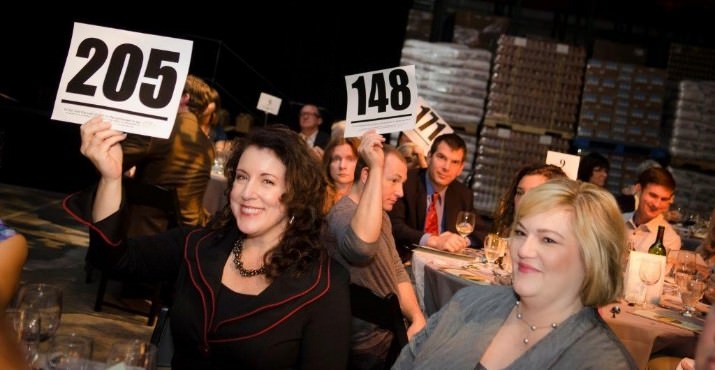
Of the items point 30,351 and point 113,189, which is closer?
point 30,351

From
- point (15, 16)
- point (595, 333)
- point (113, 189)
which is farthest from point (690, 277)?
point (15, 16)

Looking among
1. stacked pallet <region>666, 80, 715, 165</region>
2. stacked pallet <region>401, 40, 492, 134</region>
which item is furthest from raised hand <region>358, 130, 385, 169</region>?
stacked pallet <region>666, 80, 715, 165</region>

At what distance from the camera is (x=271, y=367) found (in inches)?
113

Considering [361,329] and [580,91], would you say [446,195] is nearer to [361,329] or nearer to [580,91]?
[361,329]

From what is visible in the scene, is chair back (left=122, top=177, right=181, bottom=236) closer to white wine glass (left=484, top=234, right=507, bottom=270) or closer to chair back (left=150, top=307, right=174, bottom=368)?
white wine glass (left=484, top=234, right=507, bottom=270)

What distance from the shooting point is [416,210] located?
639cm

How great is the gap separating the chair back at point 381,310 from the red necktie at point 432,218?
3.15 m

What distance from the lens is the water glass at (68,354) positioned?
2.12m


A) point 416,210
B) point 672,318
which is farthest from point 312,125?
point 672,318

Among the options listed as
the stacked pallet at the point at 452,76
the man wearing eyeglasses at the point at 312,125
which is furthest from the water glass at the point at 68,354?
the stacked pallet at the point at 452,76

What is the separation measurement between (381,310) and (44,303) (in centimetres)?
131

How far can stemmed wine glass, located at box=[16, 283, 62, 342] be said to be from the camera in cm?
238

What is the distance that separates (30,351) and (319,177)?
4.30 ft

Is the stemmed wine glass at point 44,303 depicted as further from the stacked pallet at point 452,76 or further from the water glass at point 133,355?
the stacked pallet at point 452,76
